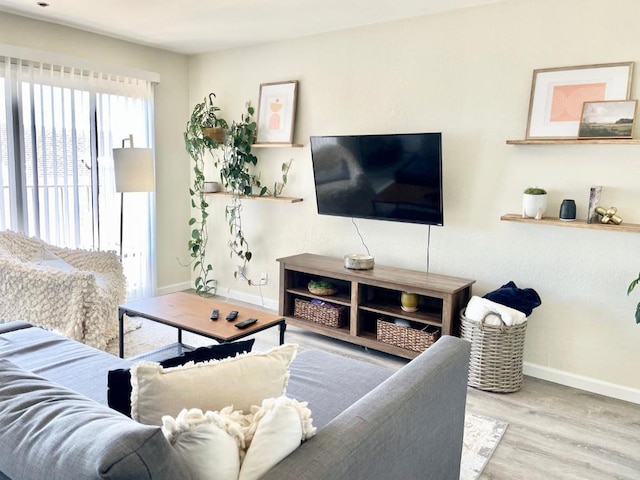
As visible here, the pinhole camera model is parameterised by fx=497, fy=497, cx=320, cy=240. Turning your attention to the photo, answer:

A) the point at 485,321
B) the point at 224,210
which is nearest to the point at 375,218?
the point at 485,321

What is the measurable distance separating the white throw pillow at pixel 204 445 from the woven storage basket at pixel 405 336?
2.40m

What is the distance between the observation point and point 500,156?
10.9ft

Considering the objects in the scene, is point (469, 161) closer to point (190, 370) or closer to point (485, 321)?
point (485, 321)

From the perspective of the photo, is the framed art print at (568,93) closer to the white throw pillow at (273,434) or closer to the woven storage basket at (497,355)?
the woven storage basket at (497,355)

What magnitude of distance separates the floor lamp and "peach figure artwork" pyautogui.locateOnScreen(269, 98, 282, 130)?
1092 mm

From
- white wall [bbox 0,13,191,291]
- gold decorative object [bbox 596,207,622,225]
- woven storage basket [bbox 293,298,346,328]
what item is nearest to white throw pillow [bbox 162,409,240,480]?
gold decorative object [bbox 596,207,622,225]

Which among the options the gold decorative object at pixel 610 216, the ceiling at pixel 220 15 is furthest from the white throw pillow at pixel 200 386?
the ceiling at pixel 220 15

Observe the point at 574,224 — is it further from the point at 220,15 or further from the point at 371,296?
the point at 220,15

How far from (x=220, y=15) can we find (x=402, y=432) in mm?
3298

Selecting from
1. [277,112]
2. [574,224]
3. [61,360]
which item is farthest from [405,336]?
[277,112]

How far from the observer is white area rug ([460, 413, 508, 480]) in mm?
2256

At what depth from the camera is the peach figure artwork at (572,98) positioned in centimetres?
293

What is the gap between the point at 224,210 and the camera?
Answer: 504cm

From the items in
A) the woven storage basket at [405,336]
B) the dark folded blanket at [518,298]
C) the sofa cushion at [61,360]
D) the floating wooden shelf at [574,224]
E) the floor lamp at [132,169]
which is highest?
the floor lamp at [132,169]
